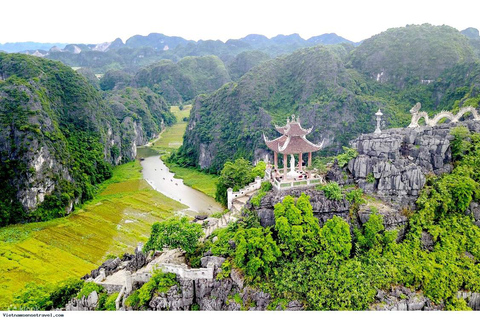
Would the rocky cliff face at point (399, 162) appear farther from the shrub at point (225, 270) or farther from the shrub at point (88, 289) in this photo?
the shrub at point (88, 289)

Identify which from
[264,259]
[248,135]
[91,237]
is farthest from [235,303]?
[248,135]

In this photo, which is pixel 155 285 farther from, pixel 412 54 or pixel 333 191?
pixel 412 54

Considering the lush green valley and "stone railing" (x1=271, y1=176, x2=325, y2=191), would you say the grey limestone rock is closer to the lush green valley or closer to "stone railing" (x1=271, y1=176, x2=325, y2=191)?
the lush green valley

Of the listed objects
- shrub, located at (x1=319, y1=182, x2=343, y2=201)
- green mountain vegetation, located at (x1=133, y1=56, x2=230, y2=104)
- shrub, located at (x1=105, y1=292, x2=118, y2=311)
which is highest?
green mountain vegetation, located at (x1=133, y1=56, x2=230, y2=104)

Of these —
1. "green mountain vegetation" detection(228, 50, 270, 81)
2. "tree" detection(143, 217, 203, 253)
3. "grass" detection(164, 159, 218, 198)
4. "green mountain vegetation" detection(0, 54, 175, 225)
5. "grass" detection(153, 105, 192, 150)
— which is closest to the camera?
"tree" detection(143, 217, 203, 253)

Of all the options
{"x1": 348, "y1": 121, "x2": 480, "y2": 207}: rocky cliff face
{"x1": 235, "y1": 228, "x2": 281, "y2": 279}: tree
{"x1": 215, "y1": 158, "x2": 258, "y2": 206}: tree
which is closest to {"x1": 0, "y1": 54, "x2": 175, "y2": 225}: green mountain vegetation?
{"x1": 215, "y1": 158, "x2": 258, "y2": 206}: tree

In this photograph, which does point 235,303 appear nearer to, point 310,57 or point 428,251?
point 428,251

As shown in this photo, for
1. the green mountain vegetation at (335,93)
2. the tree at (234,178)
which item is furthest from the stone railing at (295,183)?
the green mountain vegetation at (335,93)
